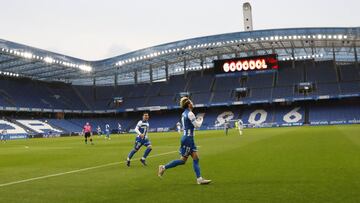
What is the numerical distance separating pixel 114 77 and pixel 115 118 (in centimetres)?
1095

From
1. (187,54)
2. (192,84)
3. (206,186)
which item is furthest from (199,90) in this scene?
(206,186)

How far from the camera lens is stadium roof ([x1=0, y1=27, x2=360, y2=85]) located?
202ft

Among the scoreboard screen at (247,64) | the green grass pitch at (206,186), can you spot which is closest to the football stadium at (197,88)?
the scoreboard screen at (247,64)

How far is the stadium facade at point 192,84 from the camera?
66438 mm

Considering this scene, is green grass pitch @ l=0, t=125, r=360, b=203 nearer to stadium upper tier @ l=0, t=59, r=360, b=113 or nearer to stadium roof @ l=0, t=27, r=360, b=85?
stadium roof @ l=0, t=27, r=360, b=85

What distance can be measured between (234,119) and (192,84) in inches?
626

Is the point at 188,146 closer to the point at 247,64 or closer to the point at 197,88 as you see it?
the point at 247,64

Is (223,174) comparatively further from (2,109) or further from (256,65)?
(2,109)

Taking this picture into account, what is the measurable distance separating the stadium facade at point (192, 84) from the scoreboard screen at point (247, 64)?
85 centimetres

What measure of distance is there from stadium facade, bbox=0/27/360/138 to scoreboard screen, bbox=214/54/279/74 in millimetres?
847

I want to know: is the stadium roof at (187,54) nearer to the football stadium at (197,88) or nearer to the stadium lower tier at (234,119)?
the football stadium at (197,88)

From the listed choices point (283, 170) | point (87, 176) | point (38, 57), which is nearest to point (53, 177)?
point (87, 176)

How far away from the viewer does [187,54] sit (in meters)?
73.8

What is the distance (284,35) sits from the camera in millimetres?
62312
